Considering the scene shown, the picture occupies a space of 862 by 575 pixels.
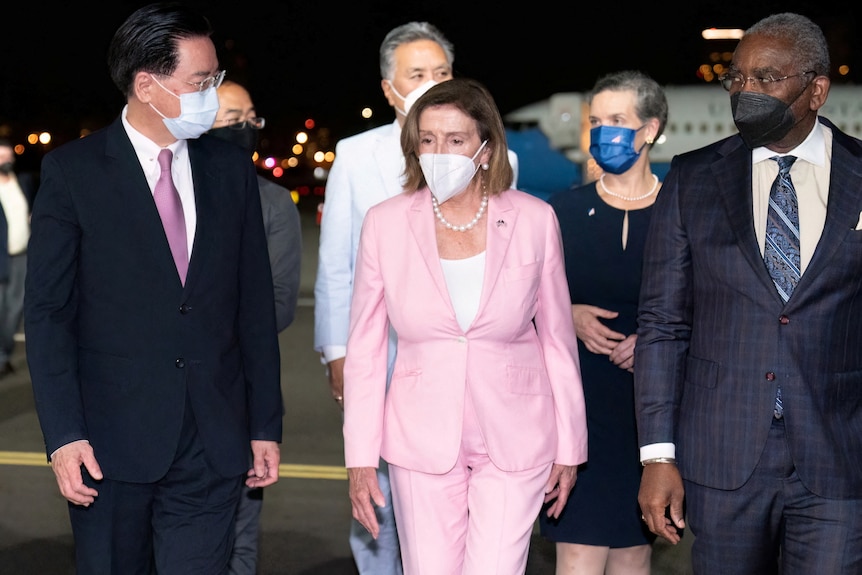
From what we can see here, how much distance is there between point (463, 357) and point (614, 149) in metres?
1.32

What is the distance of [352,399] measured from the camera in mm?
3473

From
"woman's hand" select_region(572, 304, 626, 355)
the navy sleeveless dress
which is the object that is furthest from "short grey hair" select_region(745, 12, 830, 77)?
"woman's hand" select_region(572, 304, 626, 355)

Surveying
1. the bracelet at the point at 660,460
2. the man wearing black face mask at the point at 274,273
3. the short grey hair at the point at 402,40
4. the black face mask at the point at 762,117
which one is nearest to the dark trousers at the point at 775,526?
the bracelet at the point at 660,460

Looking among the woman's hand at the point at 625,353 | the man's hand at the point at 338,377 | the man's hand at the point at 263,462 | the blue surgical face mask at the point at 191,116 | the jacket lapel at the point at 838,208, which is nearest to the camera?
the jacket lapel at the point at 838,208

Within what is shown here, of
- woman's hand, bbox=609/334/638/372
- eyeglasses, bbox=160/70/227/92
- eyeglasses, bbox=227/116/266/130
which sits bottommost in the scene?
woman's hand, bbox=609/334/638/372

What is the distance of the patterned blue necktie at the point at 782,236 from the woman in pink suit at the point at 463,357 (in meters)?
0.68

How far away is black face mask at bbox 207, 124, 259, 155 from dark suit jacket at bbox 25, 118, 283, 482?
142cm

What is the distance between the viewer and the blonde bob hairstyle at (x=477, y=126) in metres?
3.50

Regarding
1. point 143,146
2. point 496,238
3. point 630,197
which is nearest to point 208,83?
point 143,146

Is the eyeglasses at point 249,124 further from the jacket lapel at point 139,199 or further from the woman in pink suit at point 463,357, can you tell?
the jacket lapel at point 139,199

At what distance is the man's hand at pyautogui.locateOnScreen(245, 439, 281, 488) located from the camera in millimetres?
3521

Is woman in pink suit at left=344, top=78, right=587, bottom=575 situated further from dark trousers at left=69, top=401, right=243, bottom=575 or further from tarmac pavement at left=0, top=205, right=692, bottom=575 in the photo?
tarmac pavement at left=0, top=205, right=692, bottom=575

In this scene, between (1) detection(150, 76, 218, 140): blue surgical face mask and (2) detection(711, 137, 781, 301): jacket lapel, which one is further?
(1) detection(150, 76, 218, 140): blue surgical face mask

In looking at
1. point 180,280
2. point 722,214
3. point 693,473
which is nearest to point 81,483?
point 180,280
